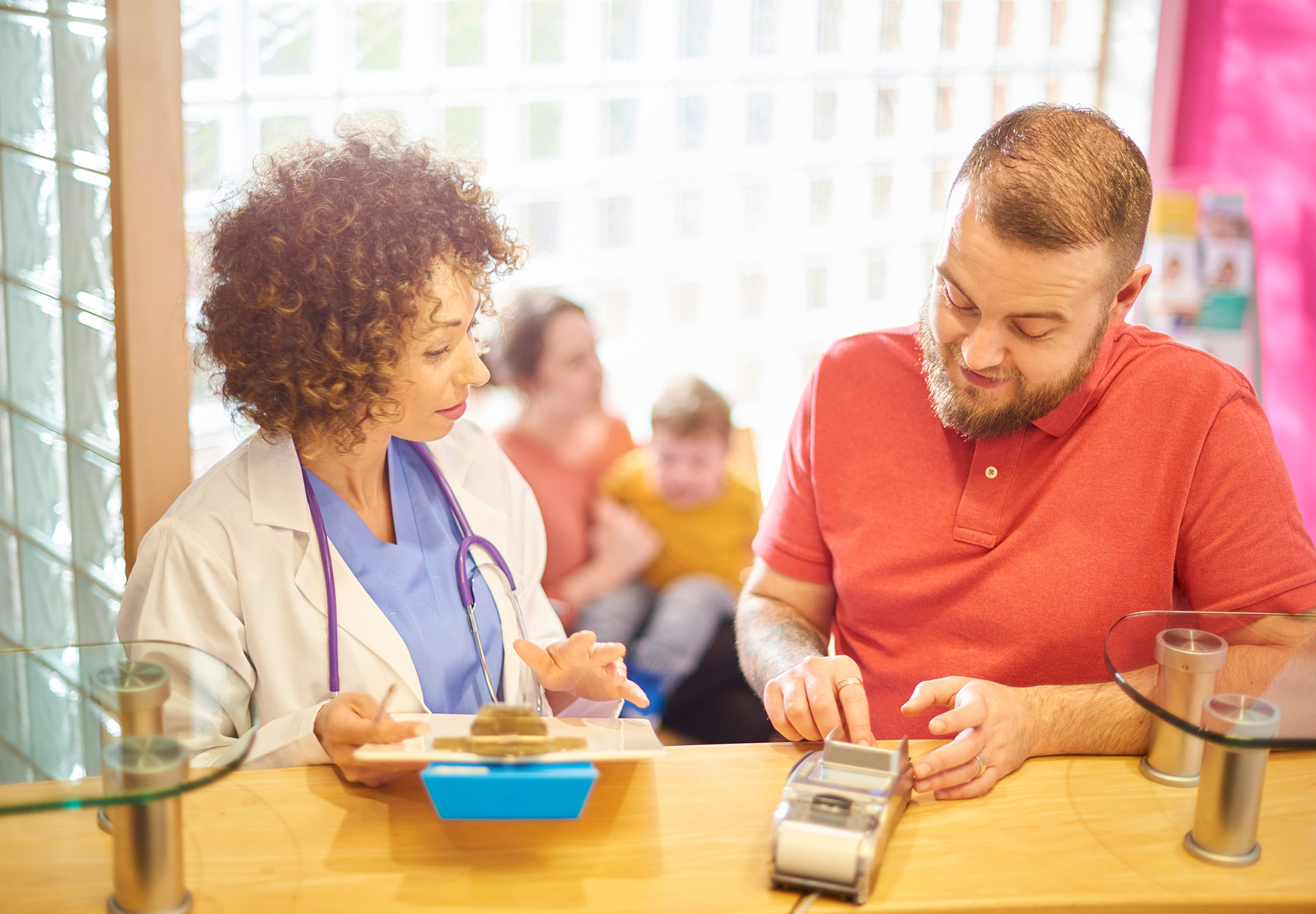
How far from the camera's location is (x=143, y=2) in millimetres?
1821

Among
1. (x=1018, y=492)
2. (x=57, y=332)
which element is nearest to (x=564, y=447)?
(x=57, y=332)

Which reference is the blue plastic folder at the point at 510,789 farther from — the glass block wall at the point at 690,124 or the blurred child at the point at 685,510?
the glass block wall at the point at 690,124

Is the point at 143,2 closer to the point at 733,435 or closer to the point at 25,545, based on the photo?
the point at 25,545

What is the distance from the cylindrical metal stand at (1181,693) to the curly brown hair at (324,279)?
40.0 inches

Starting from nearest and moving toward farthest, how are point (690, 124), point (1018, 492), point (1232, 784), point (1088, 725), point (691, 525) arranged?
point (1232, 784) → point (1088, 725) → point (1018, 492) → point (691, 525) → point (690, 124)

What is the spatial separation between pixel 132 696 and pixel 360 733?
0.25m

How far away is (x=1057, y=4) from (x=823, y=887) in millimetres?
4524

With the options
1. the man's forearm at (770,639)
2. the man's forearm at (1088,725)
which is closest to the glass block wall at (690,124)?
the man's forearm at (770,639)

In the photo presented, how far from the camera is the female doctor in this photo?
58.4 inches

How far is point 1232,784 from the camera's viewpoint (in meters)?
1.21

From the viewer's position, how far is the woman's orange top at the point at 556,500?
3248mm

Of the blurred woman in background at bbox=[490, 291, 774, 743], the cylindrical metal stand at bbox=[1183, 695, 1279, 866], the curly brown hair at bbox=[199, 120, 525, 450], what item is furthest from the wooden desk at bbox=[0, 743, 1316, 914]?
the blurred woman in background at bbox=[490, 291, 774, 743]

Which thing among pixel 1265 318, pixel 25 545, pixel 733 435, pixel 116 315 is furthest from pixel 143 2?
pixel 1265 318

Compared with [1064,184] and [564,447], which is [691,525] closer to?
[564,447]
